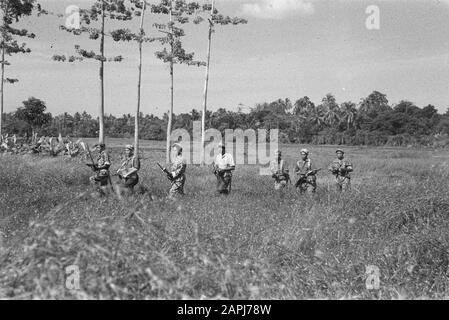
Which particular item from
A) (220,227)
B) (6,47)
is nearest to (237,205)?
(220,227)

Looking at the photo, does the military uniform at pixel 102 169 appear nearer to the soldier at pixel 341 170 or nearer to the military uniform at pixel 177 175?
the military uniform at pixel 177 175

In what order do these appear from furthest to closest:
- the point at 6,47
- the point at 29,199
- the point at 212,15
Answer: the point at 6,47, the point at 212,15, the point at 29,199

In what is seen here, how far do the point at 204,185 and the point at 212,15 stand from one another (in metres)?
14.2

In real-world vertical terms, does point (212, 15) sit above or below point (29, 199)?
above

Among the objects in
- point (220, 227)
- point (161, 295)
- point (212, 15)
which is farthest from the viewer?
point (212, 15)

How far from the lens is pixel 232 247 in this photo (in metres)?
6.16

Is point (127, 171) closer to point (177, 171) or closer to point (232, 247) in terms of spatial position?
point (177, 171)

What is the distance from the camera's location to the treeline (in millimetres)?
59844

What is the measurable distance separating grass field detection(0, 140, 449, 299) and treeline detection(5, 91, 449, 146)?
155 feet

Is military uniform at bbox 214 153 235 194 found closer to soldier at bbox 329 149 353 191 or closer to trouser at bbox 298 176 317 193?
trouser at bbox 298 176 317 193

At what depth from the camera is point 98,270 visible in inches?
158

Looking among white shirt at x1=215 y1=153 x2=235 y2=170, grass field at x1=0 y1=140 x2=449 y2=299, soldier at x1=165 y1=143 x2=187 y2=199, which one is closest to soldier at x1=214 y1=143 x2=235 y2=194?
white shirt at x1=215 y1=153 x2=235 y2=170

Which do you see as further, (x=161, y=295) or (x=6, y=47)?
(x=6, y=47)
